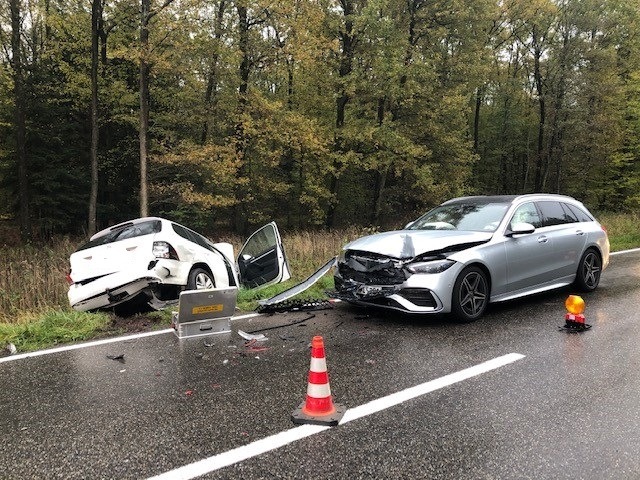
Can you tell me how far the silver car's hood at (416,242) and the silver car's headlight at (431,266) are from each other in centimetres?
14

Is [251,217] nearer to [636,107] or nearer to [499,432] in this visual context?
[499,432]

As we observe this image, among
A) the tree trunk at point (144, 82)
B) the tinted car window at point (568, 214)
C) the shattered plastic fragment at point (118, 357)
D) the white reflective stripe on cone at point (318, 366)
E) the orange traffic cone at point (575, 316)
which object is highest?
the tree trunk at point (144, 82)

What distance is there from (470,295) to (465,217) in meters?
1.52

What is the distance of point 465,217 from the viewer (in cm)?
746

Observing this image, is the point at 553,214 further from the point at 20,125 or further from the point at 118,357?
the point at 20,125

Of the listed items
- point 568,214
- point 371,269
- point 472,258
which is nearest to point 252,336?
point 371,269

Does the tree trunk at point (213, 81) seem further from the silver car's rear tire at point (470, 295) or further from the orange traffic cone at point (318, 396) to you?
the orange traffic cone at point (318, 396)

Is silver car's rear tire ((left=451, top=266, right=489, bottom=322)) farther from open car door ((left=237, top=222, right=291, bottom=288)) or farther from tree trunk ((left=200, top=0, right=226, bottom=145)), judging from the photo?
tree trunk ((left=200, top=0, right=226, bottom=145))

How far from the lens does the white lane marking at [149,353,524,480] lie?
2947 millimetres

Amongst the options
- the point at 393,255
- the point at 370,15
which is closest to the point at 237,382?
the point at 393,255

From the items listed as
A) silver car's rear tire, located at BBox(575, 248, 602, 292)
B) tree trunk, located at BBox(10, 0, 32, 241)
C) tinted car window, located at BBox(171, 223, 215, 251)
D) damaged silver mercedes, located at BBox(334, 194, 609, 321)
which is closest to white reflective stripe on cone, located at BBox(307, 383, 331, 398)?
damaged silver mercedes, located at BBox(334, 194, 609, 321)

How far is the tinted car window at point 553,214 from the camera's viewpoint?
7.77 metres

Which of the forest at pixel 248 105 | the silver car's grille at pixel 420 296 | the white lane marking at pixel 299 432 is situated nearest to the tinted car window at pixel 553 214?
the silver car's grille at pixel 420 296

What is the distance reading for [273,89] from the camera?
2947cm
